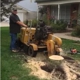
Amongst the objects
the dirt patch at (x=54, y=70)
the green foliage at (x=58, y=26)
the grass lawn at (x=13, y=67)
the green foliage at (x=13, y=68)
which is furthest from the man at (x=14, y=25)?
the green foliage at (x=58, y=26)

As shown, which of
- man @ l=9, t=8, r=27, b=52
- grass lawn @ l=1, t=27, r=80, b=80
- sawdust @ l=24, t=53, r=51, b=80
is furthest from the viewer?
man @ l=9, t=8, r=27, b=52

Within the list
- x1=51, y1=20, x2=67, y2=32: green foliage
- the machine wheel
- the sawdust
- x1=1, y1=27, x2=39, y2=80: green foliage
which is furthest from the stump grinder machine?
x1=51, y1=20, x2=67, y2=32: green foliage

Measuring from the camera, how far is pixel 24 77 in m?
6.52

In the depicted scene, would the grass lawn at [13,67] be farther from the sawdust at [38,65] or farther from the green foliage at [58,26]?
the green foliage at [58,26]

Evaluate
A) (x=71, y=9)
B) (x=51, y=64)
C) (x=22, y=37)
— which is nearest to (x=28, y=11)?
(x=71, y=9)

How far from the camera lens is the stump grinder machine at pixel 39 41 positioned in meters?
8.58

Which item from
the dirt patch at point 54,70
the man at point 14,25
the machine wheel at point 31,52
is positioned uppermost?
the man at point 14,25

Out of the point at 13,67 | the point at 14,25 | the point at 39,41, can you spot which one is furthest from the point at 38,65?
the point at 14,25

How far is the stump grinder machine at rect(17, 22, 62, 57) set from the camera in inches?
338

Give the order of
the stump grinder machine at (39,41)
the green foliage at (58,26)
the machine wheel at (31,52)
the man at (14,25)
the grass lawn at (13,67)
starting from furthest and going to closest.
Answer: the green foliage at (58,26) → the man at (14,25) → the machine wheel at (31,52) → the stump grinder machine at (39,41) → the grass lawn at (13,67)

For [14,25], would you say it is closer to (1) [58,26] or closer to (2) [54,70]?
(2) [54,70]

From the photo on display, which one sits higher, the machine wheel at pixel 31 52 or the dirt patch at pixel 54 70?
the machine wheel at pixel 31 52

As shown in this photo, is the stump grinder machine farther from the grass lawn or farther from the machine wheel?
the grass lawn

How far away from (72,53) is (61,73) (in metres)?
2.87
